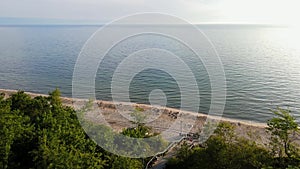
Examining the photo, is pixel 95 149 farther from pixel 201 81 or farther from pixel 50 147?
pixel 201 81

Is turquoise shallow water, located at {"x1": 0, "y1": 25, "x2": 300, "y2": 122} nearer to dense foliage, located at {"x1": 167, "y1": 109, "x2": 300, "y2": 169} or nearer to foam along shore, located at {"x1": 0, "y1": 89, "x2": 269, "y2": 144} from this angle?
foam along shore, located at {"x1": 0, "y1": 89, "x2": 269, "y2": 144}

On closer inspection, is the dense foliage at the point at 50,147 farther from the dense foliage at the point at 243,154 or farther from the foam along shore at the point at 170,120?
the foam along shore at the point at 170,120

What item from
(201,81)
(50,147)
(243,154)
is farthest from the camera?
(201,81)

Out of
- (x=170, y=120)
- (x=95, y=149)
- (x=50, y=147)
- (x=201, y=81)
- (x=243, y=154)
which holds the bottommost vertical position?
(x=243, y=154)

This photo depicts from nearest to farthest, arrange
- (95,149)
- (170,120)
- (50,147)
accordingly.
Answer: (50,147) < (95,149) < (170,120)

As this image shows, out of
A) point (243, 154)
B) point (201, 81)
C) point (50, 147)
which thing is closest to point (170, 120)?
point (201, 81)

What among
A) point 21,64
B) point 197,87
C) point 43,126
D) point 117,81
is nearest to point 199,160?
point 43,126

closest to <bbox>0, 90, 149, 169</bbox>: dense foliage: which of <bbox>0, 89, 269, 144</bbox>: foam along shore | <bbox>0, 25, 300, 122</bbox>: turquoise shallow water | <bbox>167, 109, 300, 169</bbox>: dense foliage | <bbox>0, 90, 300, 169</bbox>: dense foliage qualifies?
<bbox>0, 90, 300, 169</bbox>: dense foliage

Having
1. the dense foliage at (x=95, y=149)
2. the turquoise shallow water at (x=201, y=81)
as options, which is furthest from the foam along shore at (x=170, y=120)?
the dense foliage at (x=95, y=149)
